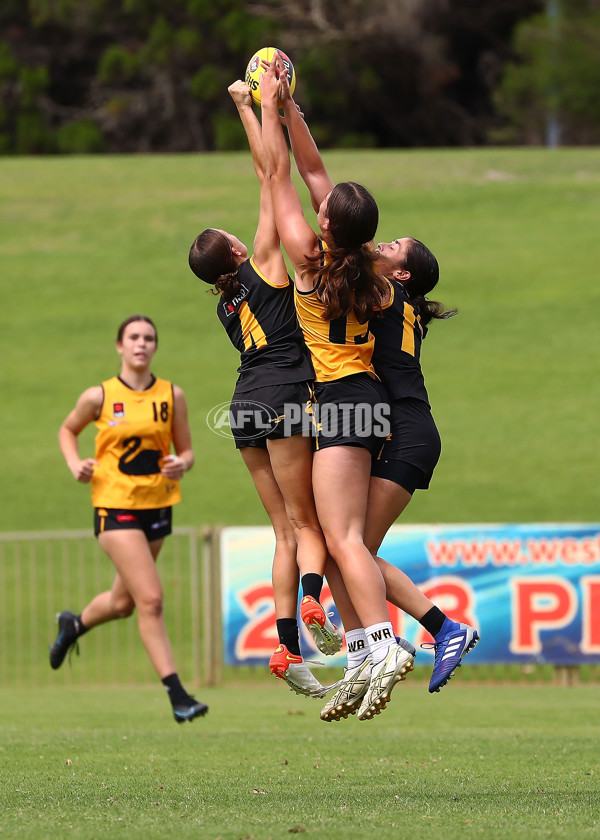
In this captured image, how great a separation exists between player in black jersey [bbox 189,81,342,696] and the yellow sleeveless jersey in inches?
98.9

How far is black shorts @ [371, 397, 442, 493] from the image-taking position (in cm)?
581

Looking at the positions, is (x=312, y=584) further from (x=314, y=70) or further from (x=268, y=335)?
(x=314, y=70)

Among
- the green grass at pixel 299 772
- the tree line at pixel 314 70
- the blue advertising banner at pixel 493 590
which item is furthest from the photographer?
the tree line at pixel 314 70

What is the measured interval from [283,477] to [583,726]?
347 cm

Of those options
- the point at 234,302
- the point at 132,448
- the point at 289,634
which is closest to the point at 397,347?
the point at 234,302

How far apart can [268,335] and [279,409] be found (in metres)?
0.35

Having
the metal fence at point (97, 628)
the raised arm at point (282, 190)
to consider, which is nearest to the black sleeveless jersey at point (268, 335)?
the raised arm at point (282, 190)

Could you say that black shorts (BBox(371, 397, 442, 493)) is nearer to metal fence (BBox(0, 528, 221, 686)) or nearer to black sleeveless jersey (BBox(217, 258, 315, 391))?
black sleeveless jersey (BBox(217, 258, 315, 391))

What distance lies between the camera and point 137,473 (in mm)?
8430

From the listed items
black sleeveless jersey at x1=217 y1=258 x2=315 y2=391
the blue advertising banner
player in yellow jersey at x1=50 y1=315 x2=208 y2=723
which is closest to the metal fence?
the blue advertising banner

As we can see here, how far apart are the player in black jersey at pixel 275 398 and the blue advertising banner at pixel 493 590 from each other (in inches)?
214

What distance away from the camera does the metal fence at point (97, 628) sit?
12.0 m

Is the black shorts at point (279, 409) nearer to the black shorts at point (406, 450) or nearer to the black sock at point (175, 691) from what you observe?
the black shorts at point (406, 450)

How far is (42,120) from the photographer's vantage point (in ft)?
139
